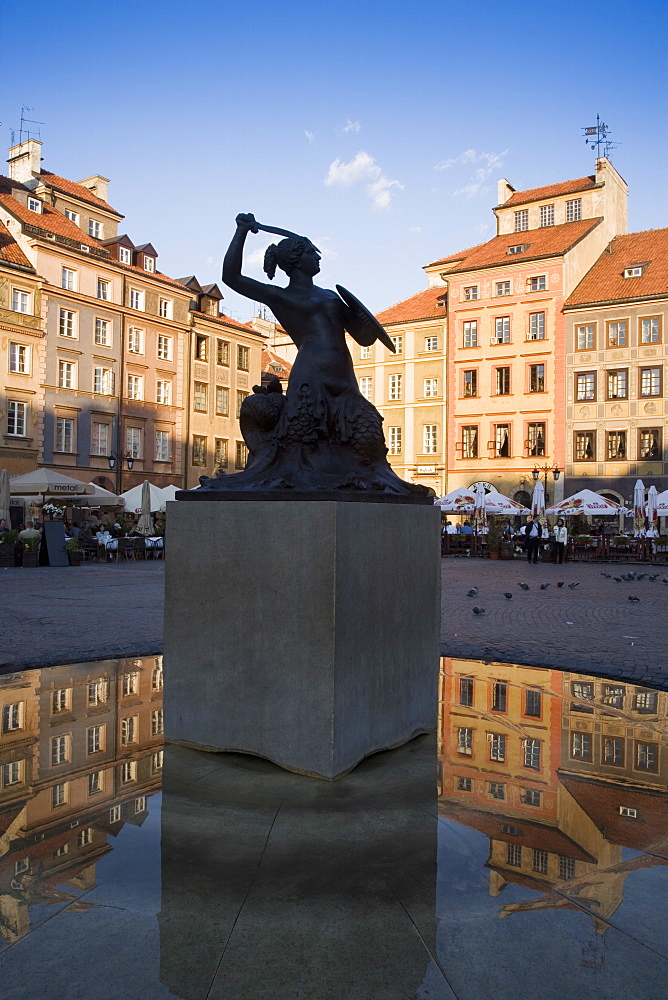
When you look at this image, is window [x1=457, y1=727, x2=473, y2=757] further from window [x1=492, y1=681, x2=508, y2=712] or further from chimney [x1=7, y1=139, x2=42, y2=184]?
chimney [x1=7, y1=139, x2=42, y2=184]

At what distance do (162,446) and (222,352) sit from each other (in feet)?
25.2

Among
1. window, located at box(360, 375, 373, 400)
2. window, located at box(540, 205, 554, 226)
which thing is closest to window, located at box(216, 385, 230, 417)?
window, located at box(360, 375, 373, 400)

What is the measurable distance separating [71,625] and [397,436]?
132ft

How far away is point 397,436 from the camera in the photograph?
158 ft

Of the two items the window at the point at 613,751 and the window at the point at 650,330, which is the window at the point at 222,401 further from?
the window at the point at 613,751

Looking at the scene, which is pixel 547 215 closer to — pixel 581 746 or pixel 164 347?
pixel 164 347

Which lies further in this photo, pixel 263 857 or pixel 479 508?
pixel 479 508

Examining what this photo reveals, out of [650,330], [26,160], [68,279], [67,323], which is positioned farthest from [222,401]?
[650,330]

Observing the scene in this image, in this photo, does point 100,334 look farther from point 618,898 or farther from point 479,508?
point 618,898

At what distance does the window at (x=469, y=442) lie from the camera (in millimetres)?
43969

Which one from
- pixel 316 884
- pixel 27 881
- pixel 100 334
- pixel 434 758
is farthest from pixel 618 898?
pixel 100 334

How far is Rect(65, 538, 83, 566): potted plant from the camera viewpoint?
21.3m

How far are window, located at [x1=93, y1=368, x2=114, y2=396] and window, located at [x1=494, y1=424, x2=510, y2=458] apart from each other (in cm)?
2102

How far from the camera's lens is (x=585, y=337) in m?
40.5
